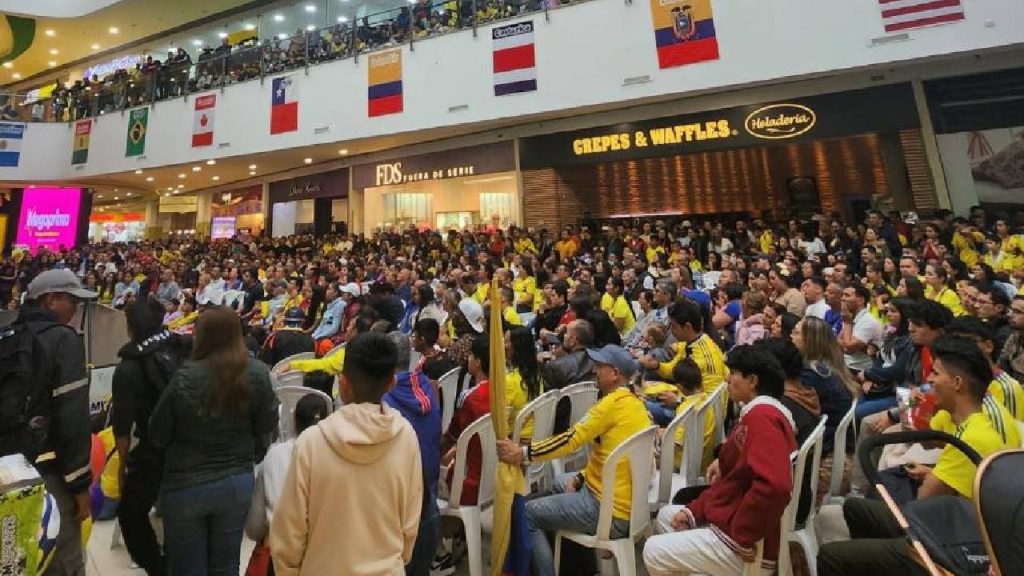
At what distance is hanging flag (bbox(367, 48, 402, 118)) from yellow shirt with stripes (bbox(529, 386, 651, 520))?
10595 millimetres

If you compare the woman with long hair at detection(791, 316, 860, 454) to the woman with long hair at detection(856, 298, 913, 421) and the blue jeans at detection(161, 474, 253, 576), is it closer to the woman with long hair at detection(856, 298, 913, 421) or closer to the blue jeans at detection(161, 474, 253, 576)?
the woman with long hair at detection(856, 298, 913, 421)

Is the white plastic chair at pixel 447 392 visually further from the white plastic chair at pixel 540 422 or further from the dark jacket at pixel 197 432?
the dark jacket at pixel 197 432

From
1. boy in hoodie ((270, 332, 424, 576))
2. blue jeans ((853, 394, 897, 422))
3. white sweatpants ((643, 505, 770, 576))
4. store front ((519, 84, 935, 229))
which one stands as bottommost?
white sweatpants ((643, 505, 770, 576))

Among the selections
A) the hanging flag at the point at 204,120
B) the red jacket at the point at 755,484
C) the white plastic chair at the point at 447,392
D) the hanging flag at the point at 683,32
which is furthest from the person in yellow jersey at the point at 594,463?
the hanging flag at the point at 204,120

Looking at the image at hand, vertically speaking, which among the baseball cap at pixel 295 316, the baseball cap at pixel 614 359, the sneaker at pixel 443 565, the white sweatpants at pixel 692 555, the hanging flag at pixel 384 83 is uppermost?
the hanging flag at pixel 384 83

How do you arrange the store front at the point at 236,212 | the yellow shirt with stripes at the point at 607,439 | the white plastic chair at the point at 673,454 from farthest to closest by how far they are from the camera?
1. the store front at the point at 236,212
2. the white plastic chair at the point at 673,454
3. the yellow shirt with stripes at the point at 607,439

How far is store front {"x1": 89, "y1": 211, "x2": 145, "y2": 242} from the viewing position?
21.3 m

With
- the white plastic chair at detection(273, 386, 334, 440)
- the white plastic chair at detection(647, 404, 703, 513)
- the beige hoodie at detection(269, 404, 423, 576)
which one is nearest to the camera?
the beige hoodie at detection(269, 404, 423, 576)

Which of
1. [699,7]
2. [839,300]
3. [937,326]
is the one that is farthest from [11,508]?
[699,7]

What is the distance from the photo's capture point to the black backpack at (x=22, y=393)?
1603 mm

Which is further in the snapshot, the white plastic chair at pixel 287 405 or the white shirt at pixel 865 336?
the white shirt at pixel 865 336

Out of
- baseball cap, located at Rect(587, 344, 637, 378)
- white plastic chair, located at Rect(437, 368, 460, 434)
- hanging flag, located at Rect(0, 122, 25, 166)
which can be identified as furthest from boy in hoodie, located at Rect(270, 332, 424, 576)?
hanging flag, located at Rect(0, 122, 25, 166)

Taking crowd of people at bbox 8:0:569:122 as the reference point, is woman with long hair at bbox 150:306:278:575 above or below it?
below

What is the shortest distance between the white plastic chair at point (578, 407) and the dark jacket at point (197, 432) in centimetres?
176
